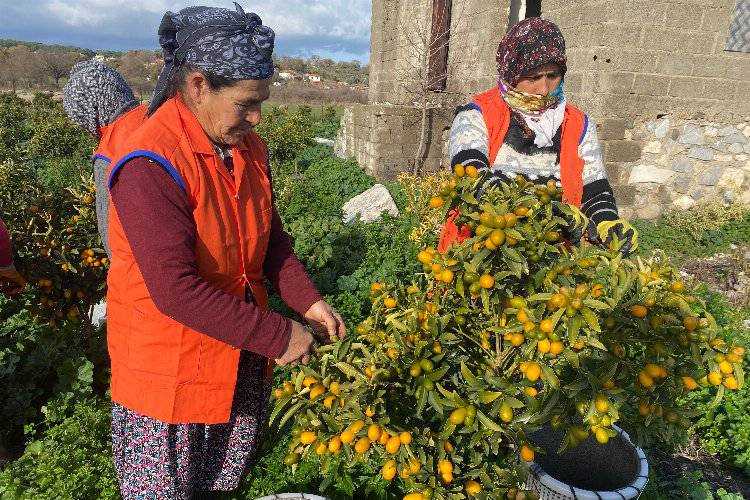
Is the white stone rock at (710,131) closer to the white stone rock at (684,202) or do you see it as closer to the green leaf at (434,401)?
the white stone rock at (684,202)

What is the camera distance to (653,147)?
18.5 feet

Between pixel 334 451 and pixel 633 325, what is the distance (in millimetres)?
921

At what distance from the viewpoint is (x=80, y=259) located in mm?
2955

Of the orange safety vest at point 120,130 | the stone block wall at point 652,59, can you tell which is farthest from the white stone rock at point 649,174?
the orange safety vest at point 120,130

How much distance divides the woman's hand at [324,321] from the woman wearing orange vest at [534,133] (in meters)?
0.59

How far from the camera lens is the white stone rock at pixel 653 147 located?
5.61 meters

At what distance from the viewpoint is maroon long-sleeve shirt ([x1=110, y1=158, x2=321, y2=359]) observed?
1.28 meters

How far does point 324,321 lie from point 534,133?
126 cm

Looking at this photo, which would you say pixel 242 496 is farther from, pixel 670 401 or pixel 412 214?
pixel 412 214

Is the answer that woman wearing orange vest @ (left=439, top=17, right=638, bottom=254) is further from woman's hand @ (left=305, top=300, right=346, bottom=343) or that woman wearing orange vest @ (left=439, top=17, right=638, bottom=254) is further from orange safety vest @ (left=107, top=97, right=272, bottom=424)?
orange safety vest @ (left=107, top=97, right=272, bottom=424)

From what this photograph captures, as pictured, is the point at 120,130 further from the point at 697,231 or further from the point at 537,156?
the point at 697,231

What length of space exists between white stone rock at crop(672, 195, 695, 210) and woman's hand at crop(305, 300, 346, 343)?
583 centimetres

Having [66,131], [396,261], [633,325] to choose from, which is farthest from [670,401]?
[66,131]

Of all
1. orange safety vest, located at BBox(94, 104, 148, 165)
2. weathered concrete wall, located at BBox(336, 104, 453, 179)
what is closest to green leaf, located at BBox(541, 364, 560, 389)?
orange safety vest, located at BBox(94, 104, 148, 165)
